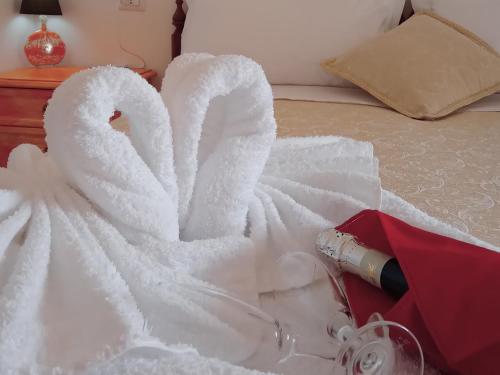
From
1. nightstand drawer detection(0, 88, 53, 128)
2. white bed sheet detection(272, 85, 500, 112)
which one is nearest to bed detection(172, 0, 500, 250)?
white bed sheet detection(272, 85, 500, 112)

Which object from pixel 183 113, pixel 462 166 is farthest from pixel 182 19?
pixel 183 113

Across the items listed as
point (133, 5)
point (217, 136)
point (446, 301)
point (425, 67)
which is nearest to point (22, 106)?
point (133, 5)

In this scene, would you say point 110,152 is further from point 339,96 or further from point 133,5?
point 133,5

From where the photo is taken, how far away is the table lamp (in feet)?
A: 7.06

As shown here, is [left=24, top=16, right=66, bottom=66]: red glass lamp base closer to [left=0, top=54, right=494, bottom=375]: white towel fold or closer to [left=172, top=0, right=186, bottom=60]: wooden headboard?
[left=172, top=0, right=186, bottom=60]: wooden headboard

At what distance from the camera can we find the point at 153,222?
19.2 inches

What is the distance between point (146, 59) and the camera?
2322 mm

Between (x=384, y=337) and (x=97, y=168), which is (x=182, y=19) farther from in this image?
(x=384, y=337)

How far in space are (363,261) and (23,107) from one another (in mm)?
1756

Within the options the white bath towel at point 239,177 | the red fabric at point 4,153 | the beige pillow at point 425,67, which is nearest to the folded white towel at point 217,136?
the white bath towel at point 239,177

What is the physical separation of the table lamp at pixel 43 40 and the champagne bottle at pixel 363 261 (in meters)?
2.01

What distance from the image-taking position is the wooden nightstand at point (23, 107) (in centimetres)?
189

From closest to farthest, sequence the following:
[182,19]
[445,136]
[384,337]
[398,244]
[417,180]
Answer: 1. [384,337]
2. [398,244]
3. [417,180]
4. [445,136]
5. [182,19]

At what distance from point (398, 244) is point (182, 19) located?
6.23ft
